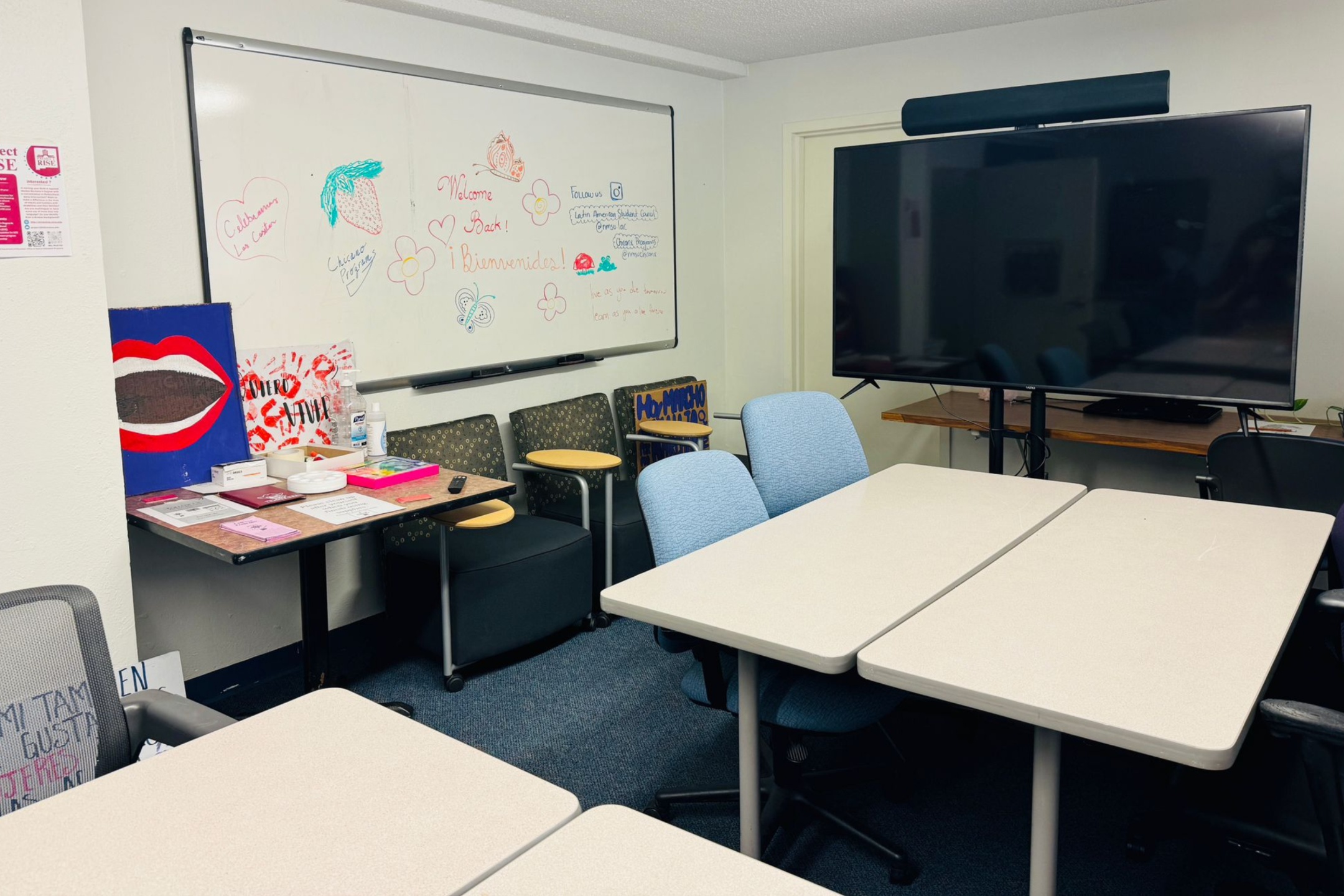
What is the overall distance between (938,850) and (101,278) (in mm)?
2427

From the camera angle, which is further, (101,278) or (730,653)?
(101,278)

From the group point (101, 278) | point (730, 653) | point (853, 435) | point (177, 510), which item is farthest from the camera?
point (853, 435)

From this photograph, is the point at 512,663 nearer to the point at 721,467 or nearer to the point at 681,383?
the point at 721,467

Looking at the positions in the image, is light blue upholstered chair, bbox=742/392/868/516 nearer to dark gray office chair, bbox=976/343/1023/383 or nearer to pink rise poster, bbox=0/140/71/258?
dark gray office chair, bbox=976/343/1023/383

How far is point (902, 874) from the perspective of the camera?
7.18 feet

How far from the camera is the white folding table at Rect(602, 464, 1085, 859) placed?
1.79 meters

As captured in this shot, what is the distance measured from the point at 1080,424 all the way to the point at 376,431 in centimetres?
254

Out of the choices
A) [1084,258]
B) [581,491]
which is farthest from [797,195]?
[581,491]

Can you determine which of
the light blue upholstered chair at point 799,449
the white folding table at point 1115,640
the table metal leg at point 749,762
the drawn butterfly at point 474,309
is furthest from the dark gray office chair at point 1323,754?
the drawn butterfly at point 474,309

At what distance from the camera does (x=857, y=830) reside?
2.23 metres

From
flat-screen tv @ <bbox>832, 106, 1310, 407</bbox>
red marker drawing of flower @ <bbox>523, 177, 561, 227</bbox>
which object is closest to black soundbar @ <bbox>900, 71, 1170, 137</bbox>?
flat-screen tv @ <bbox>832, 106, 1310, 407</bbox>

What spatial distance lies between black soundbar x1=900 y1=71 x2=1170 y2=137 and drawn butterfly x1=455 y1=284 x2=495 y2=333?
5.98 ft

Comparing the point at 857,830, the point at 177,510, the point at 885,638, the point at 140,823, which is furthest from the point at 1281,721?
the point at 177,510

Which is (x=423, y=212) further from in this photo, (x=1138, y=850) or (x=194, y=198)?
(x=1138, y=850)
